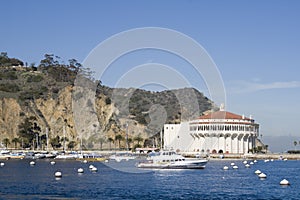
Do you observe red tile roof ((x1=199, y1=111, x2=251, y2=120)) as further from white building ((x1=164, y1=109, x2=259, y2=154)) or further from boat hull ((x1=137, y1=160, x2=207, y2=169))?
boat hull ((x1=137, y1=160, x2=207, y2=169))

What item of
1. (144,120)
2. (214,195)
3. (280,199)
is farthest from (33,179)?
(144,120)

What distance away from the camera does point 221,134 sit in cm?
13988

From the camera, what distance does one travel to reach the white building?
140m

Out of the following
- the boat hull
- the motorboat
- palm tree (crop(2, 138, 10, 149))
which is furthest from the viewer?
palm tree (crop(2, 138, 10, 149))

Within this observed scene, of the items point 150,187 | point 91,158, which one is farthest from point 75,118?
point 150,187

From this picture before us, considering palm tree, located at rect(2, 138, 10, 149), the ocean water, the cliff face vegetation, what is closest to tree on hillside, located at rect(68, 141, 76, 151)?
the cliff face vegetation

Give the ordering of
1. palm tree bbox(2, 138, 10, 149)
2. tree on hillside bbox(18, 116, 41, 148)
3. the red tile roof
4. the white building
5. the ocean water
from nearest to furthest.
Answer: the ocean water → the white building → the red tile roof → palm tree bbox(2, 138, 10, 149) → tree on hillside bbox(18, 116, 41, 148)

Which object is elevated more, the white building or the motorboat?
the white building

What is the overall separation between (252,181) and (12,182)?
101ft

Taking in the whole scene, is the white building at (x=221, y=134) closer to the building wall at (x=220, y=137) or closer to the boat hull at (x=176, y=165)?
the building wall at (x=220, y=137)

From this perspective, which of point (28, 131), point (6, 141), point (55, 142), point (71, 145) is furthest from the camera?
point (55, 142)

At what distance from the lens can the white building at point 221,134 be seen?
140000 millimetres

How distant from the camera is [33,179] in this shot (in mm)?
72188

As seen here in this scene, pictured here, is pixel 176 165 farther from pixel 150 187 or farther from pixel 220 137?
pixel 220 137
